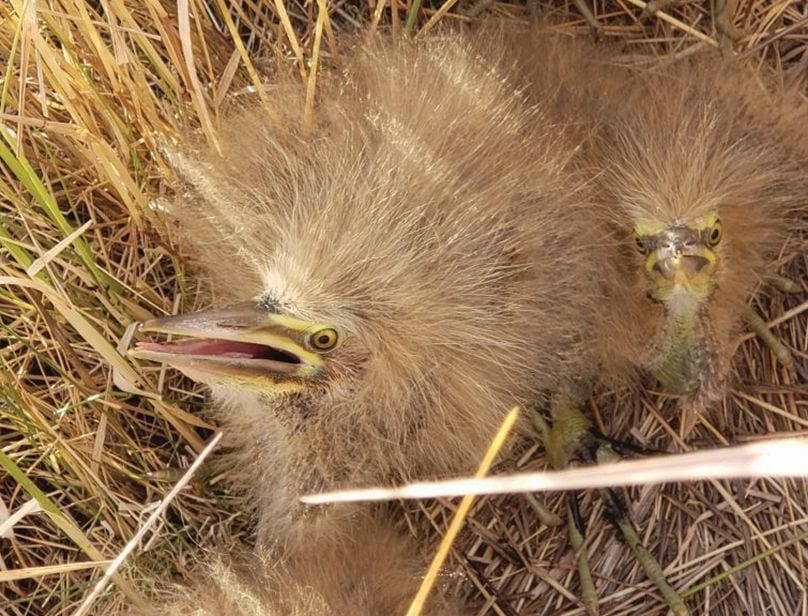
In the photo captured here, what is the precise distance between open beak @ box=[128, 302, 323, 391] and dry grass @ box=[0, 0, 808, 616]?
314 mm

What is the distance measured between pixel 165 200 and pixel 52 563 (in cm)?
67

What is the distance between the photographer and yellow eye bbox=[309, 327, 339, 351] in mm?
1285

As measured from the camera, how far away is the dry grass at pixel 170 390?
1513mm

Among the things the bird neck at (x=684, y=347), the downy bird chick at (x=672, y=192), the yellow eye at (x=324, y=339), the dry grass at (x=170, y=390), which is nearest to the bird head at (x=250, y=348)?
the yellow eye at (x=324, y=339)

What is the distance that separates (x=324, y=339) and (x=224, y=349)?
0.14 meters

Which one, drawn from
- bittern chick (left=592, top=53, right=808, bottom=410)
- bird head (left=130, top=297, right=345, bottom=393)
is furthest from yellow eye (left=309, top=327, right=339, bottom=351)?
bittern chick (left=592, top=53, right=808, bottom=410)

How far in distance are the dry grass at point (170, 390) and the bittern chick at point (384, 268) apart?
0.48 ft

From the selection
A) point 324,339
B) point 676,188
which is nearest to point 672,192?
point 676,188

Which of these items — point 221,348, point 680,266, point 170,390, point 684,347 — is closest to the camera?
point 221,348

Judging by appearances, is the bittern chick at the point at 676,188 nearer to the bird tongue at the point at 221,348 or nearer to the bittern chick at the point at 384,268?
the bittern chick at the point at 384,268

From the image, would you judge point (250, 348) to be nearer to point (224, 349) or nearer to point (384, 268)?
point (224, 349)

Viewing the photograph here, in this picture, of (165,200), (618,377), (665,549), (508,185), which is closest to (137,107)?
(165,200)

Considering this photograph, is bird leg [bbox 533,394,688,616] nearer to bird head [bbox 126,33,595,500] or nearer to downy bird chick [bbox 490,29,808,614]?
downy bird chick [bbox 490,29,808,614]

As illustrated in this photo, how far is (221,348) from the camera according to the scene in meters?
1.27
